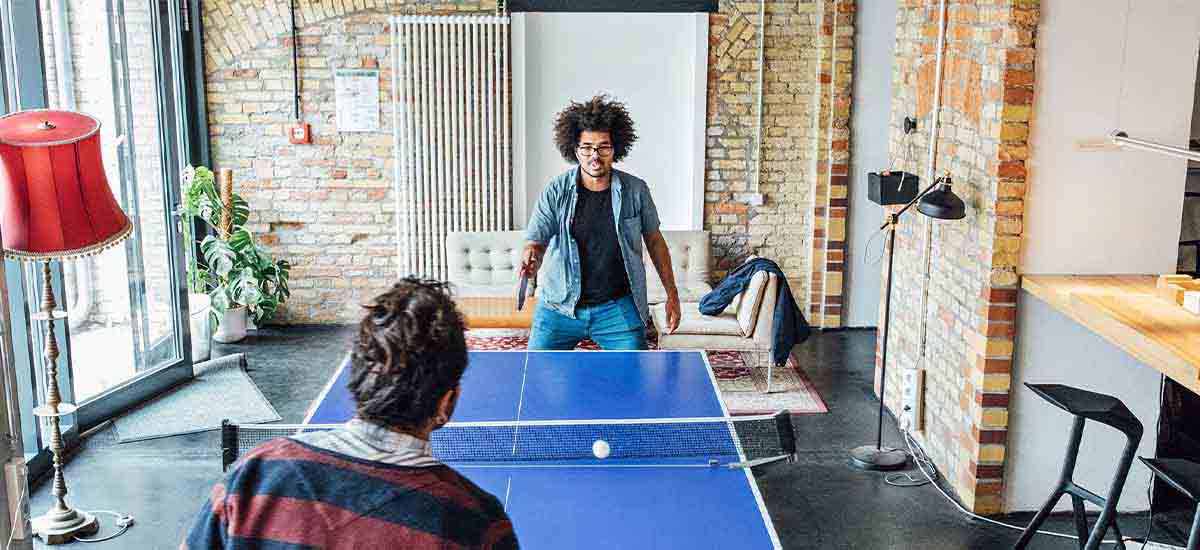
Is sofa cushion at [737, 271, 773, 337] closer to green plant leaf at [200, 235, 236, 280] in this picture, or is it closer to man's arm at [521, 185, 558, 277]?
man's arm at [521, 185, 558, 277]

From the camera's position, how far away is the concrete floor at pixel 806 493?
5.12 metres

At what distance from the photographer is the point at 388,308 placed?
225 cm

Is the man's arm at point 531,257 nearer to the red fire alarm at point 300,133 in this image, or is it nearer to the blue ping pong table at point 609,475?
the blue ping pong table at point 609,475

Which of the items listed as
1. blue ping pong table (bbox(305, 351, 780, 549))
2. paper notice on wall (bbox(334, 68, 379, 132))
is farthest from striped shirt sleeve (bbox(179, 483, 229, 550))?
paper notice on wall (bbox(334, 68, 379, 132))

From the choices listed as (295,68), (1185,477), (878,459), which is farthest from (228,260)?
(1185,477)

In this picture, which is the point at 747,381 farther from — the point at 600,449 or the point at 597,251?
Result: the point at 600,449

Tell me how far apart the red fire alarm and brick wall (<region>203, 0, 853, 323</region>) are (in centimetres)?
6

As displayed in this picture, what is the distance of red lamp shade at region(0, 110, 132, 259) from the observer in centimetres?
450

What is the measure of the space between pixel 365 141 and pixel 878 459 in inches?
185

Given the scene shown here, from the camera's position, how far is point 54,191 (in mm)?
4539

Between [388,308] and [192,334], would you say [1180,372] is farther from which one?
[192,334]

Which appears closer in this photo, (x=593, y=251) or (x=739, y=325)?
(x=593, y=251)

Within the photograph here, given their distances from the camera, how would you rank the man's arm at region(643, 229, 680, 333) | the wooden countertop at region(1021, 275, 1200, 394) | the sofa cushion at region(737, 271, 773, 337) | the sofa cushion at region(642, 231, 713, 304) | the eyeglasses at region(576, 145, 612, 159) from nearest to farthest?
the wooden countertop at region(1021, 275, 1200, 394), the eyeglasses at region(576, 145, 612, 159), the man's arm at region(643, 229, 680, 333), the sofa cushion at region(737, 271, 773, 337), the sofa cushion at region(642, 231, 713, 304)

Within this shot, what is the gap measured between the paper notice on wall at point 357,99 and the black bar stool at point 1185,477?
6.29 metres
